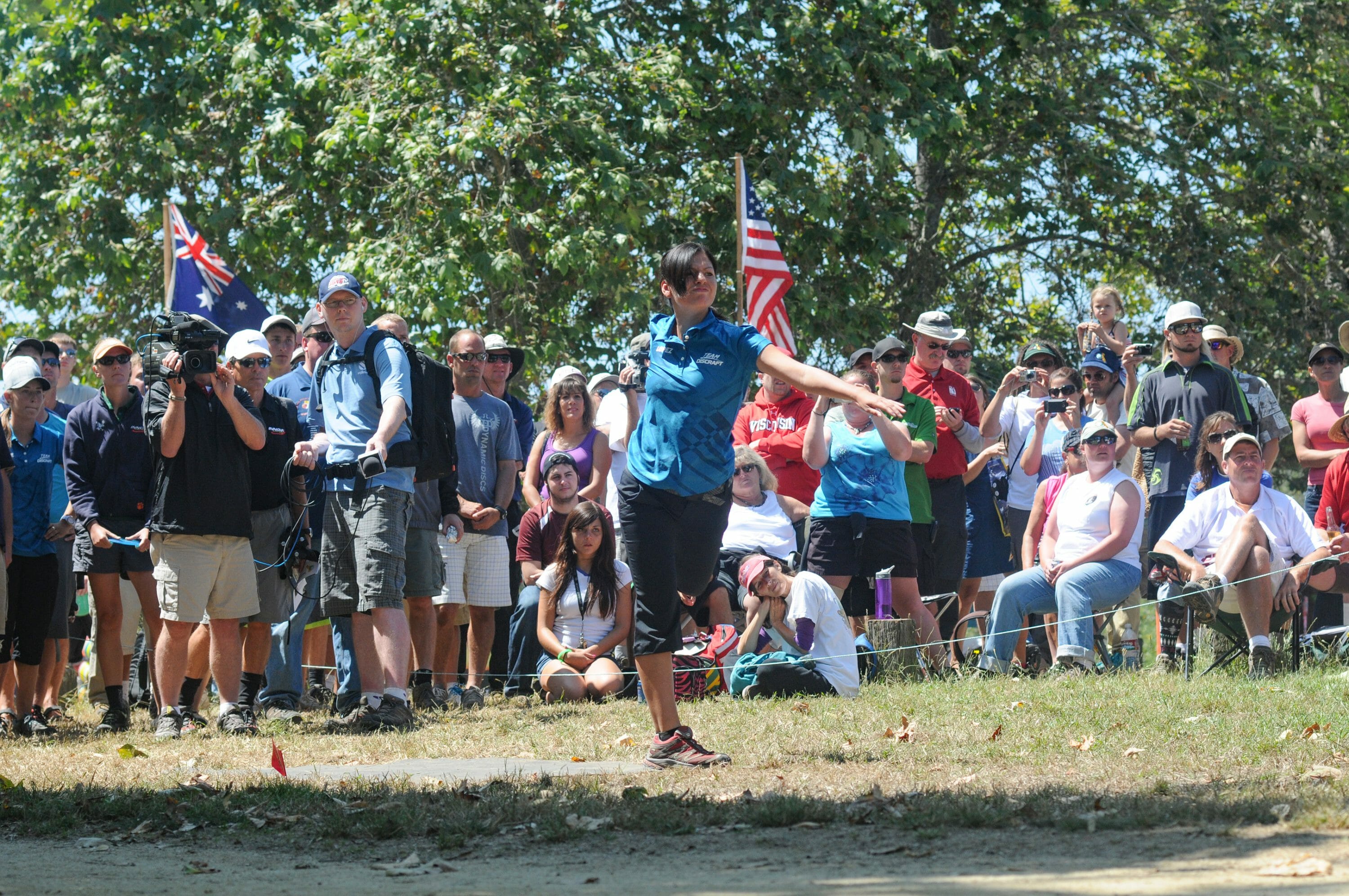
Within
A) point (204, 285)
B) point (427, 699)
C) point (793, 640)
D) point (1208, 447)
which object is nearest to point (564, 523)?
point (427, 699)

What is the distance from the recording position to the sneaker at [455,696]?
28.5ft

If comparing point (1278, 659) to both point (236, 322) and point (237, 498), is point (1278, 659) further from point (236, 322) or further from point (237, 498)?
point (236, 322)

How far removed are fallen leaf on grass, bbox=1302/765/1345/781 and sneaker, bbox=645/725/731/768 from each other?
82.5 inches

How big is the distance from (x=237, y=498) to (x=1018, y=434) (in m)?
5.58

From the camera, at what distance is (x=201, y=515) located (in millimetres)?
7496

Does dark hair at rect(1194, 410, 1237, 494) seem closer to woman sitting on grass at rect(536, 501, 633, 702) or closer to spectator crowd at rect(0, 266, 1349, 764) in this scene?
spectator crowd at rect(0, 266, 1349, 764)

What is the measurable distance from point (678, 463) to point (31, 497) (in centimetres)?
433

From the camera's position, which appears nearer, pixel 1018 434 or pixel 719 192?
pixel 1018 434

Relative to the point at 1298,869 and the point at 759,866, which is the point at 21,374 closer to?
the point at 759,866

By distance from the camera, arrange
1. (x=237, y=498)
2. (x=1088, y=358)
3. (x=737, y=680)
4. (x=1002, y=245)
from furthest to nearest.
→ 1. (x=1002, y=245)
2. (x=1088, y=358)
3. (x=737, y=680)
4. (x=237, y=498)

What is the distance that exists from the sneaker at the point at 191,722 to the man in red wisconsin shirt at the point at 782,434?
406 cm

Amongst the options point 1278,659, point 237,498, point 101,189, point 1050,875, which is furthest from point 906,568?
point 101,189

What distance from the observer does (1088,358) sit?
1027cm

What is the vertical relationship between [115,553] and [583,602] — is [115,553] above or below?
above
